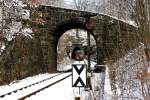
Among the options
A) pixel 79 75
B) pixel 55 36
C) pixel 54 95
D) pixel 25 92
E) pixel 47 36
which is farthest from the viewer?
pixel 55 36

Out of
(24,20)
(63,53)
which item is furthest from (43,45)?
(63,53)

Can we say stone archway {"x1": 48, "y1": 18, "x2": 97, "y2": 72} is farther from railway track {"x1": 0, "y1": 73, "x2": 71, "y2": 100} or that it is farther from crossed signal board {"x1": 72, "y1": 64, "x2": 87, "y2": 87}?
crossed signal board {"x1": 72, "y1": 64, "x2": 87, "y2": 87}

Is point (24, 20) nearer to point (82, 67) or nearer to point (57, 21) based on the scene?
point (57, 21)

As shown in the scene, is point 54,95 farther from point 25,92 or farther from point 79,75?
point 79,75

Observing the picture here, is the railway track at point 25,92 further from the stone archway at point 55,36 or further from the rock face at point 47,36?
the stone archway at point 55,36

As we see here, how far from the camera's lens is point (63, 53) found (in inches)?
3091

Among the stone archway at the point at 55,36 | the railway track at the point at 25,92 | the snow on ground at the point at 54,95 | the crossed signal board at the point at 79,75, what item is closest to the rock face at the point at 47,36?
the stone archway at the point at 55,36

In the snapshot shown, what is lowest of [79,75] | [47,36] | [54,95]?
[54,95]

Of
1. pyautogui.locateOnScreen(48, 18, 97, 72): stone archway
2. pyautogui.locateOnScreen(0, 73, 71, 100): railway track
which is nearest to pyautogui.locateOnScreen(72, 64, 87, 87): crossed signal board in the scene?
pyautogui.locateOnScreen(0, 73, 71, 100): railway track

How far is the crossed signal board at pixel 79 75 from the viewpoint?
10.2m

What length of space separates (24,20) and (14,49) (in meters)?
2.11

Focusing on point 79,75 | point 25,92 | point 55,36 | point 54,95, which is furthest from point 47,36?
point 79,75

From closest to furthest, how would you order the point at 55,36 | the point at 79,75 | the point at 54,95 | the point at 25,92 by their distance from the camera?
the point at 79,75 < the point at 54,95 < the point at 25,92 < the point at 55,36

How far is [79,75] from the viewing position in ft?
33.7
